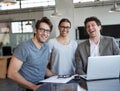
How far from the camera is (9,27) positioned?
15867 millimetres

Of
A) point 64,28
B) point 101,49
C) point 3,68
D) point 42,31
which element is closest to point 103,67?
point 101,49

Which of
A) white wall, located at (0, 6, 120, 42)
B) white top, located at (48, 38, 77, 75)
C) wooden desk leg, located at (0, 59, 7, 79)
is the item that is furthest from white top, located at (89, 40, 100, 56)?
white wall, located at (0, 6, 120, 42)

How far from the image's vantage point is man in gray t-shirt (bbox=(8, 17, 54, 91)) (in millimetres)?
2387

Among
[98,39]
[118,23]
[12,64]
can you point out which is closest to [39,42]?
[12,64]

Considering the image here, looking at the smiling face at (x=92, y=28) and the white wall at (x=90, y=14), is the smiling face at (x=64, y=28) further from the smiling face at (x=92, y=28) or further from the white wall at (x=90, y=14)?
the white wall at (x=90, y=14)

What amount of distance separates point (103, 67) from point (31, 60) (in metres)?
0.70

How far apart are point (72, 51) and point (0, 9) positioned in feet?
42.1

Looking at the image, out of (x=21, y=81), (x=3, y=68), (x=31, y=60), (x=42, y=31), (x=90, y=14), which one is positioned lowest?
(x=3, y=68)

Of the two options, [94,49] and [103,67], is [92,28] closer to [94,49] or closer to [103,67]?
[94,49]

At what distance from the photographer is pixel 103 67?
8.20ft

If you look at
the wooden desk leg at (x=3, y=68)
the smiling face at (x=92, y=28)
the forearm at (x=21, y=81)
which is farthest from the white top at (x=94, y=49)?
the wooden desk leg at (x=3, y=68)

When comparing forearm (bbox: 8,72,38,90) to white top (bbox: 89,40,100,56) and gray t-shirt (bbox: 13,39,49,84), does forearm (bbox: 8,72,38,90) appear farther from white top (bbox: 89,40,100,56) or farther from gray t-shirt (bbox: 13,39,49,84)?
white top (bbox: 89,40,100,56)

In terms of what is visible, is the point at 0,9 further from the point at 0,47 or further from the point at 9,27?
the point at 0,47

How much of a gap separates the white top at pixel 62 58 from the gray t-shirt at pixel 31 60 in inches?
31.2
